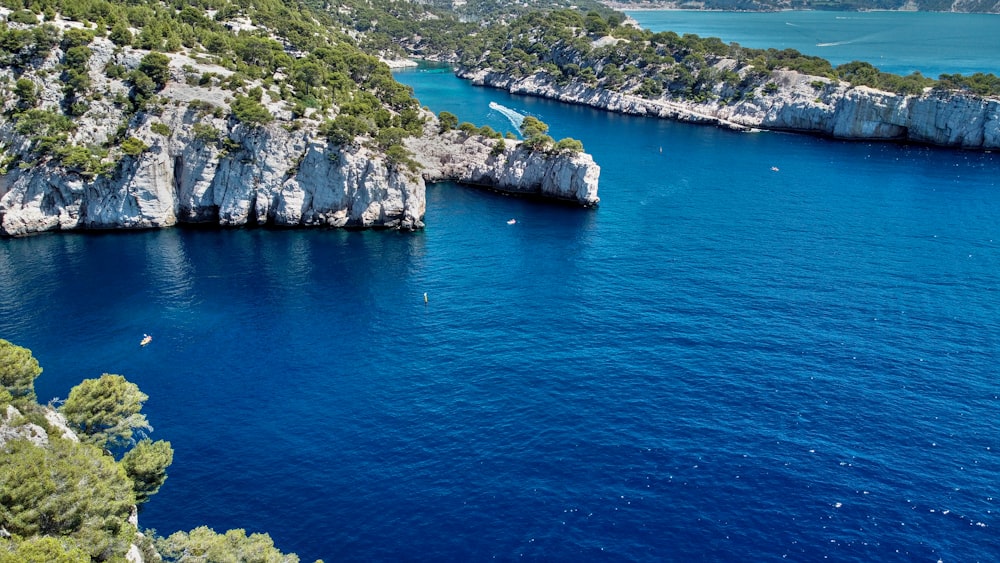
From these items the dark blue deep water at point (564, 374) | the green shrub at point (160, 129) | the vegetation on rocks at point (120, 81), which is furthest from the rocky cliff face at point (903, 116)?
the green shrub at point (160, 129)

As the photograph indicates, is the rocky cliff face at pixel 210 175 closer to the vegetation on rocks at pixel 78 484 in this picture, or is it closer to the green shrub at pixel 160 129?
the green shrub at pixel 160 129

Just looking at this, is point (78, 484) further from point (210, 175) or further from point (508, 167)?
point (508, 167)

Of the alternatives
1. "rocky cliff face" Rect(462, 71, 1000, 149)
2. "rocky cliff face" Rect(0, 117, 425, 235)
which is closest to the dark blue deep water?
"rocky cliff face" Rect(0, 117, 425, 235)

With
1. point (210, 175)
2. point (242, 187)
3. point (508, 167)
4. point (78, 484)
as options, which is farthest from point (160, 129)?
point (78, 484)

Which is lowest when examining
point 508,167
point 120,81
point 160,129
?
point 508,167

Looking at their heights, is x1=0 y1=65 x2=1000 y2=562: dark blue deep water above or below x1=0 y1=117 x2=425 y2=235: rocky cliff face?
below

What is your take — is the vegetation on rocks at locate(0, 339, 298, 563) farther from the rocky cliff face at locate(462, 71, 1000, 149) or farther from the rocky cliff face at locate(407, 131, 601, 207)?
the rocky cliff face at locate(462, 71, 1000, 149)
